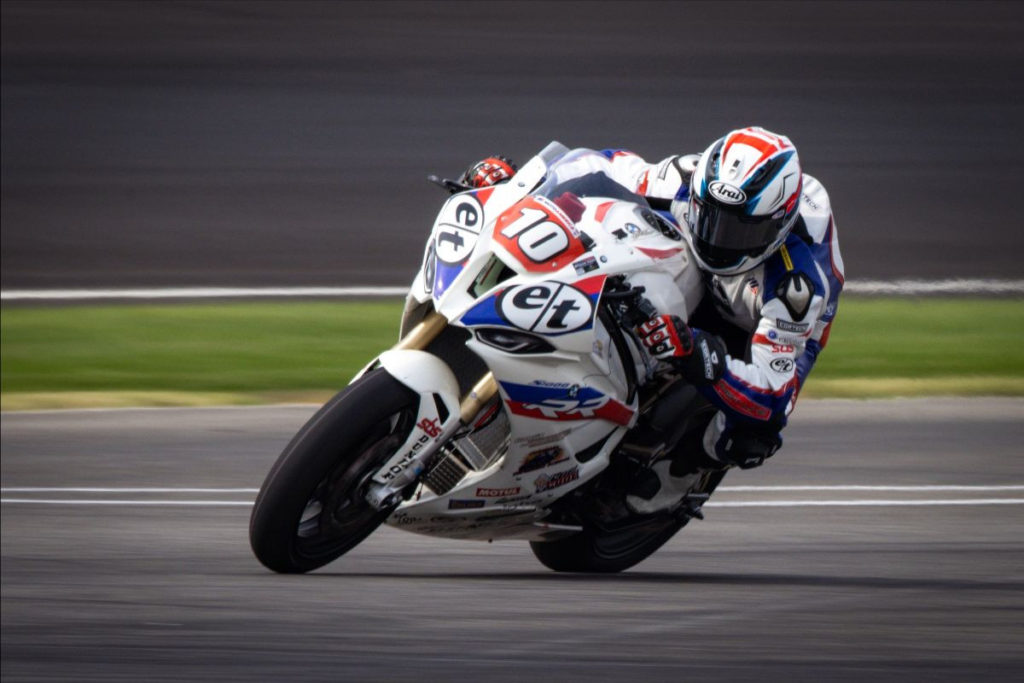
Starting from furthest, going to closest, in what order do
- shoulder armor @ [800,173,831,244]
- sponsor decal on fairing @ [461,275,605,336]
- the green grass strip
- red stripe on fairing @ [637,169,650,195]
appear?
the green grass strip → red stripe on fairing @ [637,169,650,195] → shoulder armor @ [800,173,831,244] → sponsor decal on fairing @ [461,275,605,336]

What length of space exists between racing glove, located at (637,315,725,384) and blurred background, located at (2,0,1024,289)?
22.1ft

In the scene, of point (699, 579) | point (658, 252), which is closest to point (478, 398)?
point (658, 252)

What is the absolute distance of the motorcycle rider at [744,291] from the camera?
5.03 meters

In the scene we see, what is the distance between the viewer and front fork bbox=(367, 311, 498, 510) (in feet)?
15.7

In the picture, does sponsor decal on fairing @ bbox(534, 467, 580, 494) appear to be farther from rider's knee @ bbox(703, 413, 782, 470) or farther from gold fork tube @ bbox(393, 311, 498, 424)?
rider's knee @ bbox(703, 413, 782, 470)

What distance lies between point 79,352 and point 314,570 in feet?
15.3

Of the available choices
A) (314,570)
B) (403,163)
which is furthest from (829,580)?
(403,163)

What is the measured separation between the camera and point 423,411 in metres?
4.79

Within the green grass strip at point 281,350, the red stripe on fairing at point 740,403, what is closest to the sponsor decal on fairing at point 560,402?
the red stripe on fairing at point 740,403

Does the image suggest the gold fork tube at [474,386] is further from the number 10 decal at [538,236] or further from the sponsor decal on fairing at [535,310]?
the number 10 decal at [538,236]

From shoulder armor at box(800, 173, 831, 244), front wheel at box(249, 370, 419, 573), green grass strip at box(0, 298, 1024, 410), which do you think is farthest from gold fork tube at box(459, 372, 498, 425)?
green grass strip at box(0, 298, 1024, 410)

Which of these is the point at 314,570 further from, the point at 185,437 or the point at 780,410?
the point at 185,437

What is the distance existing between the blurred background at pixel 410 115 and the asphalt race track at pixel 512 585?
14.1 ft

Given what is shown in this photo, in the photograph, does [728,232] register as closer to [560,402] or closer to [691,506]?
[560,402]
